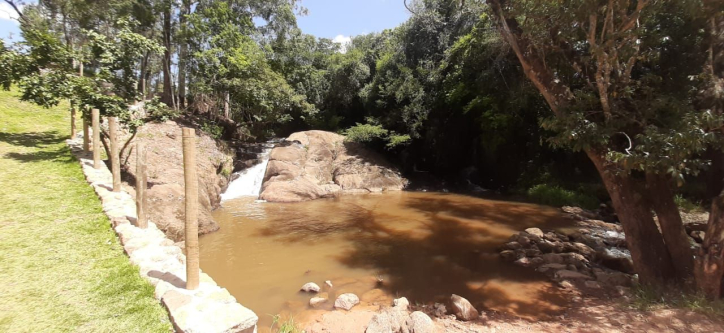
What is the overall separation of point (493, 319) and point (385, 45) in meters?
20.0

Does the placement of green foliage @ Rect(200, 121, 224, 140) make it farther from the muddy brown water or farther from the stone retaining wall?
the stone retaining wall

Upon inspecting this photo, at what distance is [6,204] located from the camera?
625cm

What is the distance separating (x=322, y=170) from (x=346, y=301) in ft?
40.1

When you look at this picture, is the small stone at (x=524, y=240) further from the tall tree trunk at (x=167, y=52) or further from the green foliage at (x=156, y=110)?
the tall tree trunk at (x=167, y=52)

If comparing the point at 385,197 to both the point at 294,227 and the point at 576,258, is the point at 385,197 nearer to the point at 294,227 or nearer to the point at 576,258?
the point at 294,227

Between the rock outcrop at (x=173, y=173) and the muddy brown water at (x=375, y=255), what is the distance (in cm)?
81

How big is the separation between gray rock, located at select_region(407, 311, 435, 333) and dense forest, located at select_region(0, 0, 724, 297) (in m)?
3.56

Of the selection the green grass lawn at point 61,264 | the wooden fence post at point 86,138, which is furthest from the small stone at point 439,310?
the wooden fence post at point 86,138

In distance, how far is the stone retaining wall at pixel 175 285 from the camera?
3301 millimetres

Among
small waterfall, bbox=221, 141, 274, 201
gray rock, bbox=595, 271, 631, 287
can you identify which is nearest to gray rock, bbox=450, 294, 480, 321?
gray rock, bbox=595, 271, 631, 287

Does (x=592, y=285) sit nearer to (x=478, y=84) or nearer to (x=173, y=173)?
(x=478, y=84)

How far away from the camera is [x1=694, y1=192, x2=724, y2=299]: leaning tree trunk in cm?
459

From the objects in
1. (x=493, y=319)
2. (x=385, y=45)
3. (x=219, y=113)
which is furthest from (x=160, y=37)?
(x=493, y=319)

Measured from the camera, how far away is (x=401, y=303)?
5.61 meters
